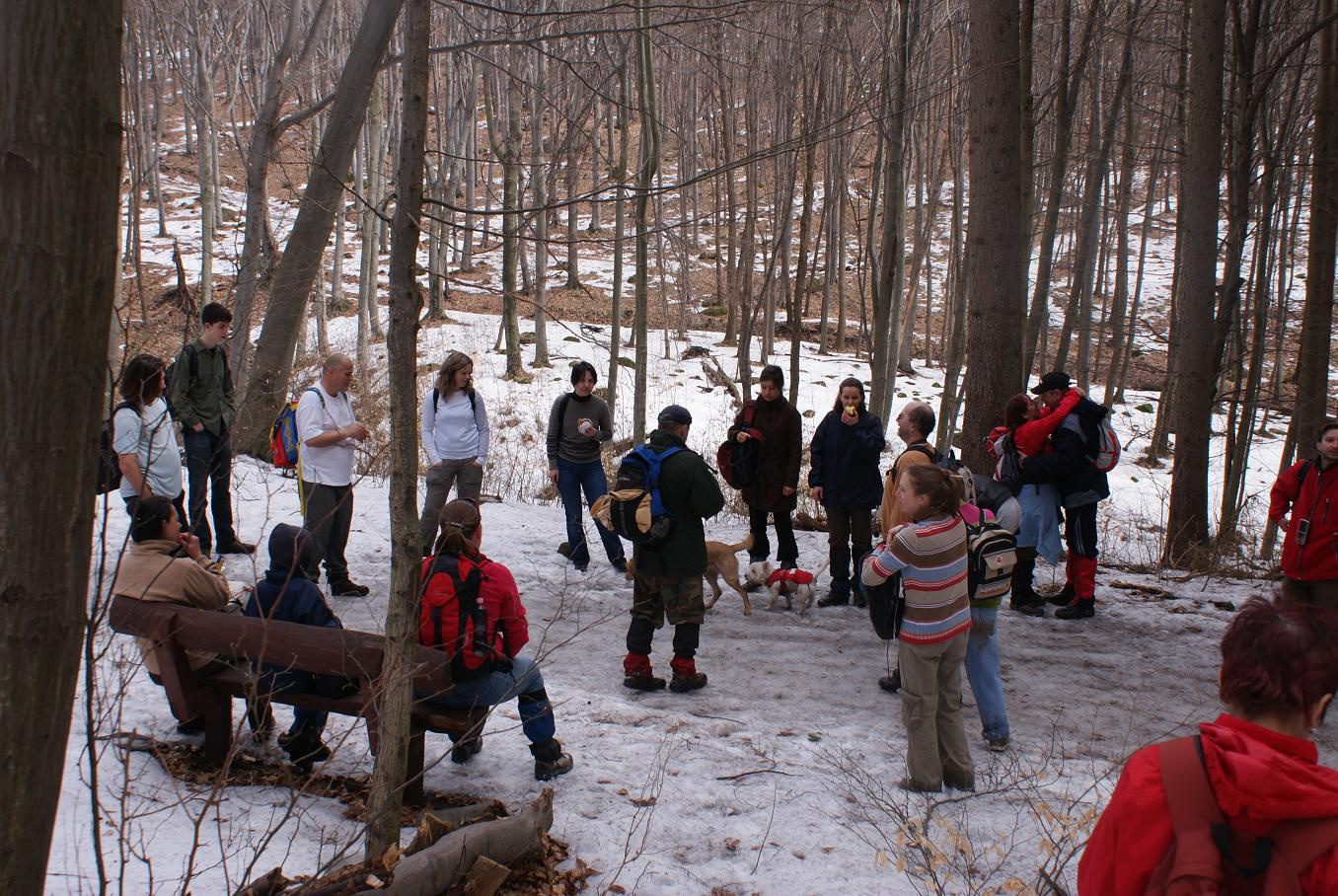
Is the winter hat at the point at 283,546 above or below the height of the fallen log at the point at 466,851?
above

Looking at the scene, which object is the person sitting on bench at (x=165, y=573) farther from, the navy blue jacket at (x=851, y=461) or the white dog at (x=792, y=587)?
the navy blue jacket at (x=851, y=461)

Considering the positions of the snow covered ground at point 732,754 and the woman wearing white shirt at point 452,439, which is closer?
the snow covered ground at point 732,754

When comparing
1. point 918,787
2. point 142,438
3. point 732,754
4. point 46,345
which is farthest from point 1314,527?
point 142,438

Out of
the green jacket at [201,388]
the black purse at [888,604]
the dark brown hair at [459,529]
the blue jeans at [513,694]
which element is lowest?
the blue jeans at [513,694]

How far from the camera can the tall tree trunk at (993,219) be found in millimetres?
7715

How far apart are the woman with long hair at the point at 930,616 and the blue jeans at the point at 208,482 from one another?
5.08 m

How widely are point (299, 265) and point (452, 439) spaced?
4450 mm

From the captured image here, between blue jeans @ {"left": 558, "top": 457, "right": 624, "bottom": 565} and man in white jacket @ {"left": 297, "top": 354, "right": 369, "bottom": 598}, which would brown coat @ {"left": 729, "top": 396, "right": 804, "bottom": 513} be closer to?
blue jeans @ {"left": 558, "top": 457, "right": 624, "bottom": 565}

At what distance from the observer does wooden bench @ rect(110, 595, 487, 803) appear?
4.06m

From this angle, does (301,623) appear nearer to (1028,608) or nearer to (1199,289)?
(1028,608)

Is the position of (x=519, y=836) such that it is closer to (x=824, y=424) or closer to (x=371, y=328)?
(x=824, y=424)

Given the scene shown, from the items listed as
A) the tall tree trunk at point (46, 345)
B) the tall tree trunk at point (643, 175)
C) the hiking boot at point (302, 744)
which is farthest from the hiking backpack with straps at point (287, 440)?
the tall tree trunk at point (46, 345)

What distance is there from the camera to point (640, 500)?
574cm

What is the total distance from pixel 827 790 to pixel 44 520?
374 cm
